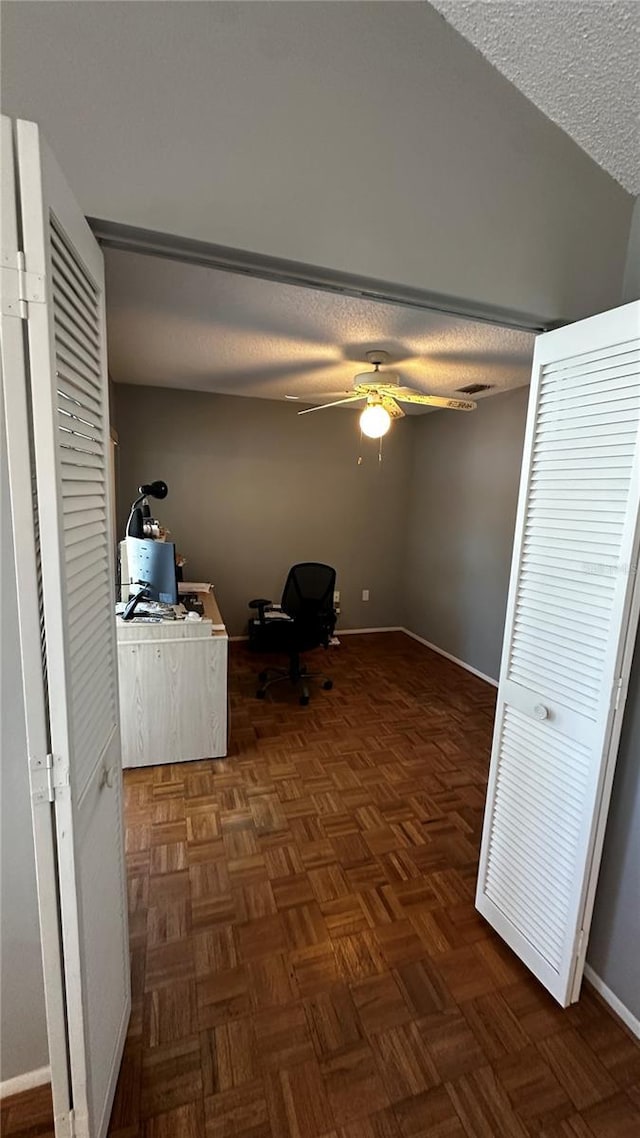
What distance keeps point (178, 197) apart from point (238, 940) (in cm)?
221

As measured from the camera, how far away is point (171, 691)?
8.64ft

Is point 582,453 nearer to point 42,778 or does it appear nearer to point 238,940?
point 42,778

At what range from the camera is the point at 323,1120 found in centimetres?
118

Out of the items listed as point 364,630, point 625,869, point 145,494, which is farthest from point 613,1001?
point 364,630

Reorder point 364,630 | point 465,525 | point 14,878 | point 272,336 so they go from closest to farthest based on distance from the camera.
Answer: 1. point 14,878
2. point 272,336
3. point 465,525
4. point 364,630

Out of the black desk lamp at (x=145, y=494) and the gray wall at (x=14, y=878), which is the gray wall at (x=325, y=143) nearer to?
the gray wall at (x=14, y=878)

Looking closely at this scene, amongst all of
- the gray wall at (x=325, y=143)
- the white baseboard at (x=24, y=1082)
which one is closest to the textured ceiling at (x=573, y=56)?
the gray wall at (x=325, y=143)

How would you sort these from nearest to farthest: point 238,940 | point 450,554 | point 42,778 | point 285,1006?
point 42,778 → point 285,1006 → point 238,940 → point 450,554

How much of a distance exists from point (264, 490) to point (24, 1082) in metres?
3.97

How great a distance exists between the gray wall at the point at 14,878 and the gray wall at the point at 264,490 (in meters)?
3.26

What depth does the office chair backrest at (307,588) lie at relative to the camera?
3.73 meters

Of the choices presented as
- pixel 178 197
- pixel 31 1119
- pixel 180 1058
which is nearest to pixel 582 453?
pixel 178 197

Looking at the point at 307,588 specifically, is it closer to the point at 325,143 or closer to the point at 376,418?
the point at 376,418

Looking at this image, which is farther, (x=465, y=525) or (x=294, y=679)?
(x=465, y=525)
